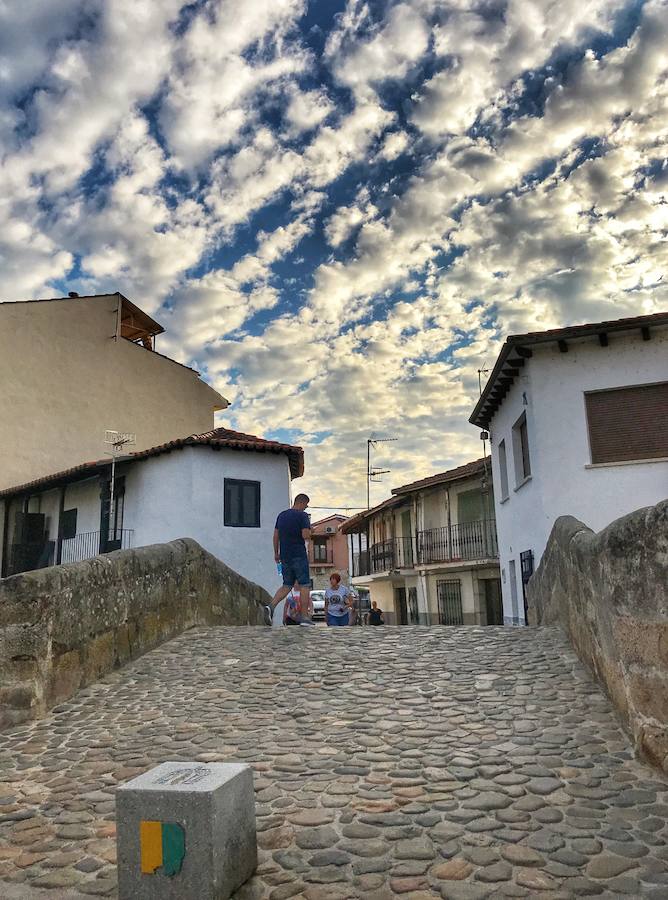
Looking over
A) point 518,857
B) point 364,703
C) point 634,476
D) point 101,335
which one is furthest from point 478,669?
point 101,335

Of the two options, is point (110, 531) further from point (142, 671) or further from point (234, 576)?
point (142, 671)

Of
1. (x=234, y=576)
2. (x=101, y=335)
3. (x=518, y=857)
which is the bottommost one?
(x=518, y=857)

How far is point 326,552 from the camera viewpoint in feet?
199

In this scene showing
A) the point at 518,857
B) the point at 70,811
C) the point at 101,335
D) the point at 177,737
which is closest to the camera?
the point at 518,857

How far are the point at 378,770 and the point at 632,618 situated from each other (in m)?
1.89

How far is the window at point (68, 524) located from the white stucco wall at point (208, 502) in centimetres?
331

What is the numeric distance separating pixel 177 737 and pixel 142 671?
2.18m

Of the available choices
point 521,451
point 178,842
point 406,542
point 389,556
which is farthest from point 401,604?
point 178,842

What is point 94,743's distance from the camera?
5.31 m

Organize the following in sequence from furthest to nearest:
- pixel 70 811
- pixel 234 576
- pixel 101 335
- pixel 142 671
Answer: pixel 101 335, pixel 234 576, pixel 142 671, pixel 70 811

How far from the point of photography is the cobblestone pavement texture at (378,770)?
3.17m

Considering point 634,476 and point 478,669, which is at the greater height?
point 634,476

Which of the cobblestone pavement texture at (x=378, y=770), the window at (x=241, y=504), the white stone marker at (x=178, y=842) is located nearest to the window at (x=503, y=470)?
the window at (x=241, y=504)

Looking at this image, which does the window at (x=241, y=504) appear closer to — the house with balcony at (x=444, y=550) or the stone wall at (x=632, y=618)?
the house with balcony at (x=444, y=550)
